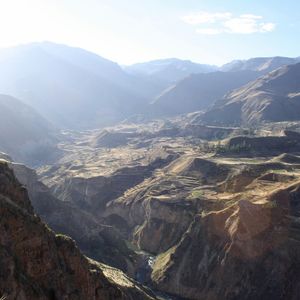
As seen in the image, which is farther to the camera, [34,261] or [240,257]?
[240,257]

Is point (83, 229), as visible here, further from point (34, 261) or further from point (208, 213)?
point (34, 261)

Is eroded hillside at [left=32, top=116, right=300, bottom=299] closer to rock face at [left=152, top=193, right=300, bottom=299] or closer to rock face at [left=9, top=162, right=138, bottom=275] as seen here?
rock face at [left=152, top=193, right=300, bottom=299]

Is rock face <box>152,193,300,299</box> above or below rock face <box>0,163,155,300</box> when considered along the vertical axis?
below

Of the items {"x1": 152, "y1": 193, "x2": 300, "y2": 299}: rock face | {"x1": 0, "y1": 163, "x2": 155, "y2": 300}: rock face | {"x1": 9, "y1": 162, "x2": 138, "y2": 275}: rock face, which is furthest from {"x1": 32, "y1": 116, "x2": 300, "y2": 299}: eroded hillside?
{"x1": 0, "y1": 163, "x2": 155, "y2": 300}: rock face

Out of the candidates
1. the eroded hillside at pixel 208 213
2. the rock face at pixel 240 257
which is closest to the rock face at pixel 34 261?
the rock face at pixel 240 257

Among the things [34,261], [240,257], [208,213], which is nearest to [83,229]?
[208,213]

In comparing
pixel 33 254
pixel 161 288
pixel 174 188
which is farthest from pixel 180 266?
pixel 33 254
